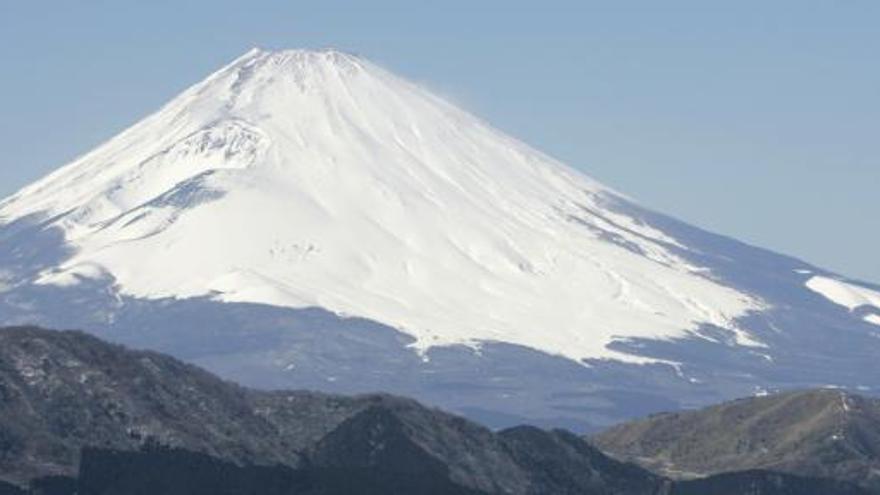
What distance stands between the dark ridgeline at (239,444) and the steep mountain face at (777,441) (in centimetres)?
1062

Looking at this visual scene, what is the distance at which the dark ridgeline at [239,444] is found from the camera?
13762cm

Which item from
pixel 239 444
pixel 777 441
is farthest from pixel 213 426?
pixel 777 441

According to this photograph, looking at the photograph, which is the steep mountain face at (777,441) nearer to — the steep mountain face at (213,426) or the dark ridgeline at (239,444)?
the dark ridgeline at (239,444)

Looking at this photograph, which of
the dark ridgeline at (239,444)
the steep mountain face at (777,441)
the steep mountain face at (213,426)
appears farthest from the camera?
the steep mountain face at (777,441)

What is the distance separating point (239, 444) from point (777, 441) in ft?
162

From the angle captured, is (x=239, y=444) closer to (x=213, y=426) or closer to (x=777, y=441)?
(x=213, y=426)

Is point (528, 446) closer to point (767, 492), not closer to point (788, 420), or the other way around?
point (767, 492)

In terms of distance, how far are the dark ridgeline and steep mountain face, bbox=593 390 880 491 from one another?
10624 millimetres

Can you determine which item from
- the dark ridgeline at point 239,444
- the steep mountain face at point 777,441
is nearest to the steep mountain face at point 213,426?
the dark ridgeline at point 239,444

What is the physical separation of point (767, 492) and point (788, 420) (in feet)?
94.9

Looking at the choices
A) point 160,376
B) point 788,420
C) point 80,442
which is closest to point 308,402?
point 160,376

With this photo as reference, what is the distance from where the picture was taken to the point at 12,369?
152750 mm

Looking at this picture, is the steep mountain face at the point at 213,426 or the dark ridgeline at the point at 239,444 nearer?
the dark ridgeline at the point at 239,444

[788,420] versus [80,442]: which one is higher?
[788,420]
